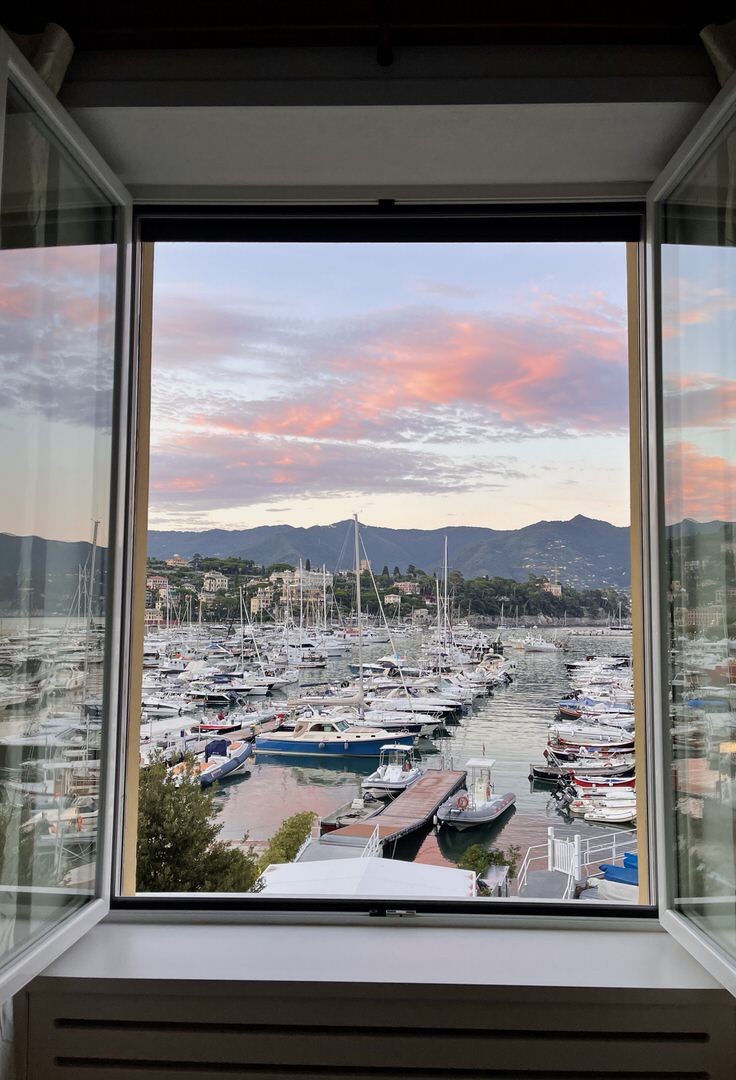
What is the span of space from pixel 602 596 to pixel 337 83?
1.50 meters

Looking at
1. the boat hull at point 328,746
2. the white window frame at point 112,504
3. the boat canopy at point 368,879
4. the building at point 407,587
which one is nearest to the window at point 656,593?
the white window frame at point 112,504

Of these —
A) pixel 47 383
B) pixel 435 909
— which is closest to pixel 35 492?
pixel 47 383

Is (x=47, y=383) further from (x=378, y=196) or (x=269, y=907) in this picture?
(x=269, y=907)

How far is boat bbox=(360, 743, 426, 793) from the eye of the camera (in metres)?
2.17

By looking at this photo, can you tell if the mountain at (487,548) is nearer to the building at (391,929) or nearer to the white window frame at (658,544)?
the white window frame at (658,544)

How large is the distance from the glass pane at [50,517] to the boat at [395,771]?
2.48ft

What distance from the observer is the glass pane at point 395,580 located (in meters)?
2.15

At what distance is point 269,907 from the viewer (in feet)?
6.81

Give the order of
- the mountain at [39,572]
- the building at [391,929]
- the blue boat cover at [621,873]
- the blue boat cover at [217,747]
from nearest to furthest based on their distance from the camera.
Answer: the mountain at [39,572] < the building at [391,929] < the blue boat cover at [621,873] < the blue boat cover at [217,747]

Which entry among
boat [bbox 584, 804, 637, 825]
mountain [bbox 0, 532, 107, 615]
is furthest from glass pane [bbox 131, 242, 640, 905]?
mountain [bbox 0, 532, 107, 615]

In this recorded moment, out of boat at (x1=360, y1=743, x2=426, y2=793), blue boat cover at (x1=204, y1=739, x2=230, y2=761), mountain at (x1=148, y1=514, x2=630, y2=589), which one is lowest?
boat at (x1=360, y1=743, x2=426, y2=793)

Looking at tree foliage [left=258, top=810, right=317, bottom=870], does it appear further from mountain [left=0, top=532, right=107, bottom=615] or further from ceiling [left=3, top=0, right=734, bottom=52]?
ceiling [left=3, top=0, right=734, bottom=52]

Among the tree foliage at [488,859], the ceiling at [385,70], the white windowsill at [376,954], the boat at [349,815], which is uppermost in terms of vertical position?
the ceiling at [385,70]

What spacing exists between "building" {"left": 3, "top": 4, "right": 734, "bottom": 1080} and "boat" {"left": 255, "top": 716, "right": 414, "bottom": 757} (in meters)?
0.44
